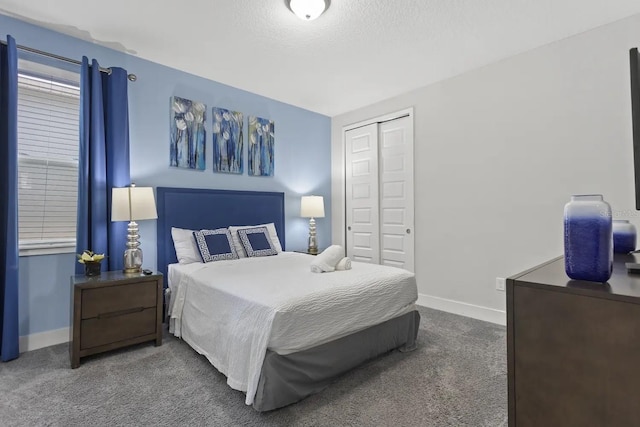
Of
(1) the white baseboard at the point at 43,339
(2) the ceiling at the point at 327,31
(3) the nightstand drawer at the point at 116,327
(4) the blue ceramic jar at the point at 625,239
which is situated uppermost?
(2) the ceiling at the point at 327,31

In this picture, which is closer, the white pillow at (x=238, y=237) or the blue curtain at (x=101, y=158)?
the blue curtain at (x=101, y=158)

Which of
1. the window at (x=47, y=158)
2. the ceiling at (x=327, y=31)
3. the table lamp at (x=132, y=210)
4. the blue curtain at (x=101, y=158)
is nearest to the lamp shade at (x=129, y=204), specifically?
the table lamp at (x=132, y=210)

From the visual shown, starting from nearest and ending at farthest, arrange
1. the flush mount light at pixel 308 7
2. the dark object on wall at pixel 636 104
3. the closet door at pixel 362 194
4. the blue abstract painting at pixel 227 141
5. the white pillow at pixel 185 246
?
the dark object on wall at pixel 636 104, the flush mount light at pixel 308 7, the white pillow at pixel 185 246, the blue abstract painting at pixel 227 141, the closet door at pixel 362 194

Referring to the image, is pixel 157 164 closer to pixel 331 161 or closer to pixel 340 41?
pixel 340 41

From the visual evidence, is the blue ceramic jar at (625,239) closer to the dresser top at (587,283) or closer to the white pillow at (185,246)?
the dresser top at (587,283)

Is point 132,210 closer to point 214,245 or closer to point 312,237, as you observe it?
point 214,245

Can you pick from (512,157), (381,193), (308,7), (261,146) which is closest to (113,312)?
(261,146)

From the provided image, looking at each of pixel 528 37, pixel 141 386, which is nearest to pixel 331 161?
pixel 528 37

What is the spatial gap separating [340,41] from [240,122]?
5.26ft

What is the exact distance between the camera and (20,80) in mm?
2520

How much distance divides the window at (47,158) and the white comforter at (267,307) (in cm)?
106

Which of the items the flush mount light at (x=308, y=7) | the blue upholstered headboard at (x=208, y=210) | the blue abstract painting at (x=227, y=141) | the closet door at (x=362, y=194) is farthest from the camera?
the closet door at (x=362, y=194)

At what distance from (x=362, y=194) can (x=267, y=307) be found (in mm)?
2995

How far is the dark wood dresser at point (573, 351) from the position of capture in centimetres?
71
